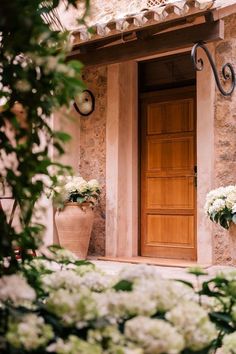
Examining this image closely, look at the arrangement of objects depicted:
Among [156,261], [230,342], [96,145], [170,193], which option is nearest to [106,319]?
[230,342]

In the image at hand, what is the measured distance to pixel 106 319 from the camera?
920 mm

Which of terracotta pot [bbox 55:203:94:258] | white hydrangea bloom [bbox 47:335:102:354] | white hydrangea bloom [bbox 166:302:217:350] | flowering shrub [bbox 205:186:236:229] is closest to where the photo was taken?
white hydrangea bloom [bbox 47:335:102:354]

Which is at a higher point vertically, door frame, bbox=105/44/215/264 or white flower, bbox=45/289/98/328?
door frame, bbox=105/44/215/264

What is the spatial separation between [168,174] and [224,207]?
5.16ft

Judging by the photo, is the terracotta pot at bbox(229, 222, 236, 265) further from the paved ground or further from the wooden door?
the wooden door

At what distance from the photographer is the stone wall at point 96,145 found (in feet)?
19.1

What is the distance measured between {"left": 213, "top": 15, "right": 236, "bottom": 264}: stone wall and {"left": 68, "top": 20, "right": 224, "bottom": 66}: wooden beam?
24.0 inches

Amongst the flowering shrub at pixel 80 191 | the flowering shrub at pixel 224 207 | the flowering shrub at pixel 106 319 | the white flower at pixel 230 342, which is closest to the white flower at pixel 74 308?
the flowering shrub at pixel 106 319

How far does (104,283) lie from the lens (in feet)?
3.80

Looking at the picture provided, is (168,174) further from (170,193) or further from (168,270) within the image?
(168,270)

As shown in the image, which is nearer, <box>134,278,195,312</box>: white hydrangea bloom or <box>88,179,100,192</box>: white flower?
<box>134,278,195,312</box>: white hydrangea bloom

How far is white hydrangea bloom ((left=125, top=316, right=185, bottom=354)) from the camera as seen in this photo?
2.69 ft

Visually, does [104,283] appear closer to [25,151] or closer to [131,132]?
[25,151]

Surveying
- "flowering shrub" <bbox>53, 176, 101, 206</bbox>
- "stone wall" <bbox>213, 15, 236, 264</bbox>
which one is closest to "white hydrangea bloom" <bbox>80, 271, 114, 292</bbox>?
"stone wall" <bbox>213, 15, 236, 264</bbox>
